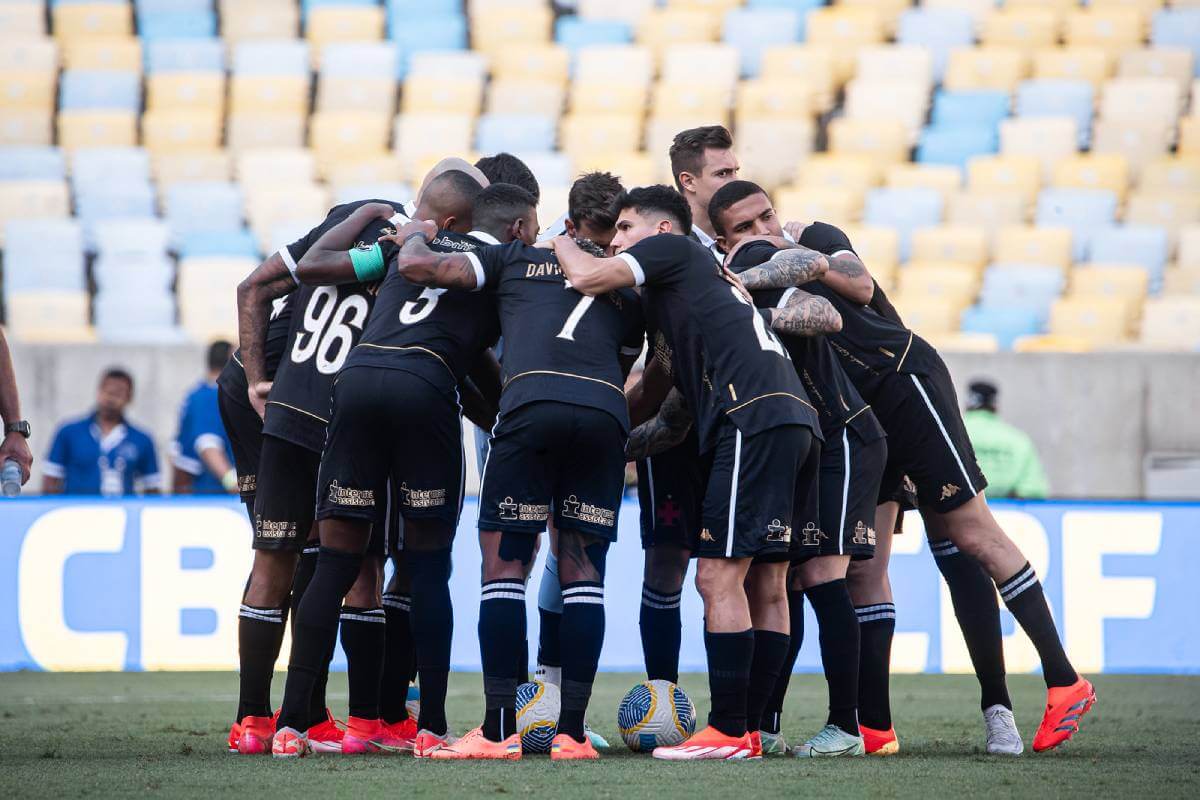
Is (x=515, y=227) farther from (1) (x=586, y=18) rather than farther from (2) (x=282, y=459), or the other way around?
(1) (x=586, y=18)

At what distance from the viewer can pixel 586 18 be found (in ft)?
60.6

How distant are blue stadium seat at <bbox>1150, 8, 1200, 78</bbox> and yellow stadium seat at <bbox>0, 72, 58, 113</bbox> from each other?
38.7ft

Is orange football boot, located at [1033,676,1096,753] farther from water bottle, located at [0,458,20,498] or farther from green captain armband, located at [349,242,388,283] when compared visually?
water bottle, located at [0,458,20,498]

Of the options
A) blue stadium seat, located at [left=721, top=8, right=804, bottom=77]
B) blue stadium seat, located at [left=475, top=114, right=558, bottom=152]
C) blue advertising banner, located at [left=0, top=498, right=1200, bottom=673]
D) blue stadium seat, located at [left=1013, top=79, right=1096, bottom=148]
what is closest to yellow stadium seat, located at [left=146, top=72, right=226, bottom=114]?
blue stadium seat, located at [left=475, top=114, right=558, bottom=152]

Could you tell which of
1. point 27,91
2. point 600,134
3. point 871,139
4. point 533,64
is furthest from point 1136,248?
point 27,91

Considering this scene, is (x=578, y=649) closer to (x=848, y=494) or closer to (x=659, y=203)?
(x=848, y=494)

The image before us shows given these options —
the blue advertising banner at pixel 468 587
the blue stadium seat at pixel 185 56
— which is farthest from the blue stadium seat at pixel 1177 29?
the blue stadium seat at pixel 185 56

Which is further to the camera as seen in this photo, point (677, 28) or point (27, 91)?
point (677, 28)

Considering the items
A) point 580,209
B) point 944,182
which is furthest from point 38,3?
point 580,209

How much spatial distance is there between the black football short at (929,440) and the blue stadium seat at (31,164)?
11.8 metres

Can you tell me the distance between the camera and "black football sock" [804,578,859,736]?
19.0ft

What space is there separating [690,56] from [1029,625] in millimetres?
12065

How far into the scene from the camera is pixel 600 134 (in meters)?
16.4

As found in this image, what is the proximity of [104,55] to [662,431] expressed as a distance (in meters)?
13.3
